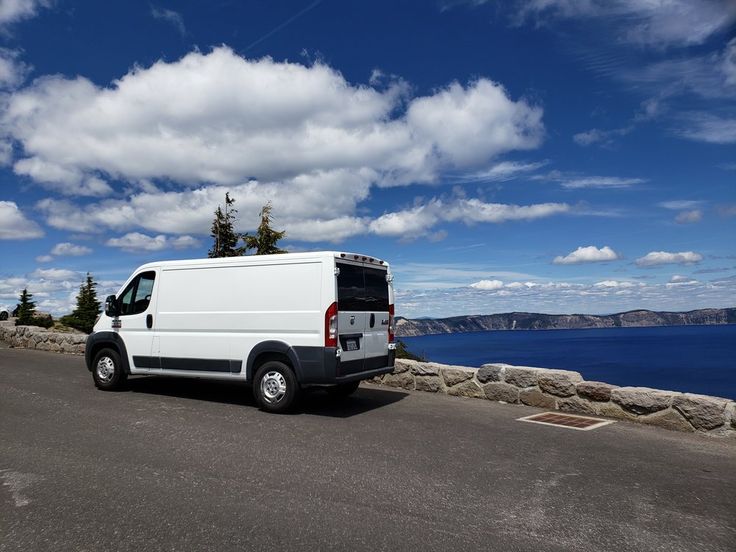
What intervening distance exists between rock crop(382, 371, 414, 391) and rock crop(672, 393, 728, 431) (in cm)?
477

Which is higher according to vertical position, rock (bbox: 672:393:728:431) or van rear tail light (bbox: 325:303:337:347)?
van rear tail light (bbox: 325:303:337:347)

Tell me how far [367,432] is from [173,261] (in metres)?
4.84

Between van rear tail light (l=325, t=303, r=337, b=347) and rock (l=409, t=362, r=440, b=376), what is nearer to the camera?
van rear tail light (l=325, t=303, r=337, b=347)

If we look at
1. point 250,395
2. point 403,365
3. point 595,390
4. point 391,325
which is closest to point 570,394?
point 595,390

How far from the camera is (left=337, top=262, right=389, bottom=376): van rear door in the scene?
799 centimetres

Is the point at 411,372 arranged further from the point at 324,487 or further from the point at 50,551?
the point at 50,551

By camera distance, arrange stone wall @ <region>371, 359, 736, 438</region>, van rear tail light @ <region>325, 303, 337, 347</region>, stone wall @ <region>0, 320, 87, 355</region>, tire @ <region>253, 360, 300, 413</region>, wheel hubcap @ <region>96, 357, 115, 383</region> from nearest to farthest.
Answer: stone wall @ <region>371, 359, 736, 438</region> < van rear tail light @ <region>325, 303, 337, 347</region> < tire @ <region>253, 360, 300, 413</region> < wheel hubcap @ <region>96, 357, 115, 383</region> < stone wall @ <region>0, 320, 87, 355</region>

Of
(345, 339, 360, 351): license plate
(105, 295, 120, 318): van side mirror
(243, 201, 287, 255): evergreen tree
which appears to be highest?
(243, 201, 287, 255): evergreen tree

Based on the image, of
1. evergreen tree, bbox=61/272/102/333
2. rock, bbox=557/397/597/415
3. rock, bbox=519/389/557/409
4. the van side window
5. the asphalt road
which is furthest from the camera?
evergreen tree, bbox=61/272/102/333

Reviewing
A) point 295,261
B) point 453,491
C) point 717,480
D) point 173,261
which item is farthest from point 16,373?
point 717,480

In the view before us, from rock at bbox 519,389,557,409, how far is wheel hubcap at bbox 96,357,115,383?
7.61 metres

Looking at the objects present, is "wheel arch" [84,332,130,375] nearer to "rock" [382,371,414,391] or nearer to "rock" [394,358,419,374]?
"rock" [382,371,414,391]

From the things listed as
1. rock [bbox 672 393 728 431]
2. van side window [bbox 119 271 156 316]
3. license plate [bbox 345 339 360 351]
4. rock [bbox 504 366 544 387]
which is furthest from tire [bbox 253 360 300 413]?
rock [bbox 672 393 728 431]

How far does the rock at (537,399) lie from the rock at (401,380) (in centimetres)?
236
